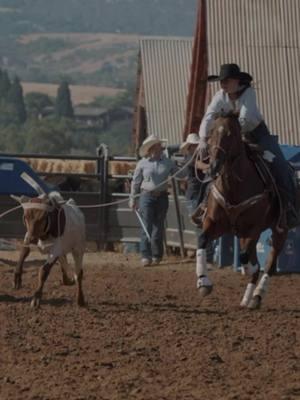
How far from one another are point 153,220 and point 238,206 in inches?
252

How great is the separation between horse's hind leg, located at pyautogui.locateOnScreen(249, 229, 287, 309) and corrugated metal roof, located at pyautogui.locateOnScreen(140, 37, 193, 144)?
29.9 meters

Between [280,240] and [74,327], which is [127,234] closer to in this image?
[280,240]

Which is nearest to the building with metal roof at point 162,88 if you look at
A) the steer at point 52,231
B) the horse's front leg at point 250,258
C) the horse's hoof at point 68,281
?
the horse's hoof at point 68,281

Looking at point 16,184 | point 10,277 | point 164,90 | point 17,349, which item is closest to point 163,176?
point 16,184

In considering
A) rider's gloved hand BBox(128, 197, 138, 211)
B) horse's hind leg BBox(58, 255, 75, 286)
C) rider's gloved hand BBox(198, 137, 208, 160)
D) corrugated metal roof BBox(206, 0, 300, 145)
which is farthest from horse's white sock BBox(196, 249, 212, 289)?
corrugated metal roof BBox(206, 0, 300, 145)

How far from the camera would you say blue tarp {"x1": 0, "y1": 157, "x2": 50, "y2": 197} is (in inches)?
802

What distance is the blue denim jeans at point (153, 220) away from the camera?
20703mm

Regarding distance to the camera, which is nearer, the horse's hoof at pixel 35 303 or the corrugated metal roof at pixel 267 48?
the horse's hoof at pixel 35 303

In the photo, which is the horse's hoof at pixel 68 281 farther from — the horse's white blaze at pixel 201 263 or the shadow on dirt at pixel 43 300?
the horse's white blaze at pixel 201 263

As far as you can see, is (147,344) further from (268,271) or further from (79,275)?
(268,271)

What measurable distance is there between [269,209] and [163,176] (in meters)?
5.58

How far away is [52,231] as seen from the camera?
Result: 47.3 feet

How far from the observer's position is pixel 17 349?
38.2ft

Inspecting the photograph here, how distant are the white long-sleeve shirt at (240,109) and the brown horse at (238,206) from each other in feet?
0.54
